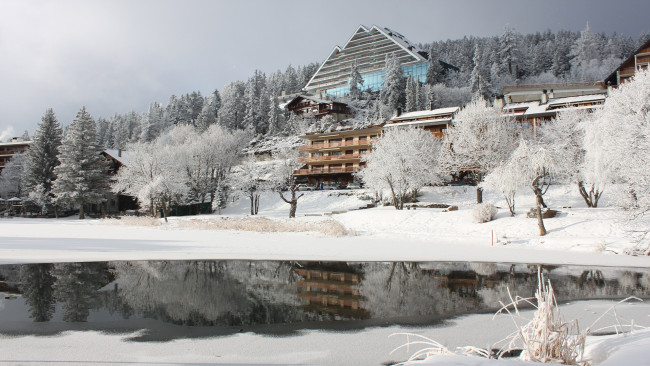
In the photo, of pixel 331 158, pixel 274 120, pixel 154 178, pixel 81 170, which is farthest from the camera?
pixel 274 120

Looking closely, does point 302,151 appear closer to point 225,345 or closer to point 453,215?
point 453,215

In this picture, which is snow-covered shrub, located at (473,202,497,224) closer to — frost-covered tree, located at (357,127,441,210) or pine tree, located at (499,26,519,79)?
frost-covered tree, located at (357,127,441,210)

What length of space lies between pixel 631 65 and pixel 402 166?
41.0 m

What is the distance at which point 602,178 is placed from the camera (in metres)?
25.3

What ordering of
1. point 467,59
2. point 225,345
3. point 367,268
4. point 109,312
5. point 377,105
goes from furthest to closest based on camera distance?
point 467,59 → point 377,105 → point 367,268 → point 109,312 → point 225,345

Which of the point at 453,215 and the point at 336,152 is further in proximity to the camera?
the point at 336,152

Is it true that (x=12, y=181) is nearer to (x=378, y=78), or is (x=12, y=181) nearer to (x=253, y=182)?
(x=253, y=182)

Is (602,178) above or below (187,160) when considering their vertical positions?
below

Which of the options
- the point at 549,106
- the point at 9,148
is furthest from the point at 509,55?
the point at 9,148

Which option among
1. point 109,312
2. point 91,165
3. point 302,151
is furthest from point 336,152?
point 109,312

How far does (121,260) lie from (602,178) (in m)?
28.6

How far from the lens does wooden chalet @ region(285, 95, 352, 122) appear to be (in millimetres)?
89875

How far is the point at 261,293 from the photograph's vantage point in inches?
425

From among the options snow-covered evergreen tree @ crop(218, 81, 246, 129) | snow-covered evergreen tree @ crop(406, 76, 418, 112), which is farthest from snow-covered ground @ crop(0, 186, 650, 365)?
snow-covered evergreen tree @ crop(218, 81, 246, 129)
